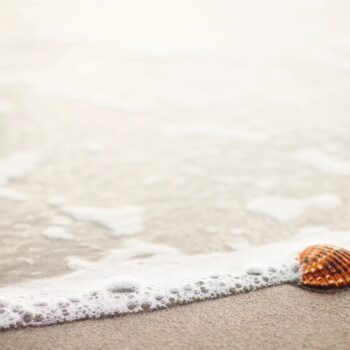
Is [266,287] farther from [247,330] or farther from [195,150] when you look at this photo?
[195,150]

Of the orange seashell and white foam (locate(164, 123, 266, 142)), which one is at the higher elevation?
white foam (locate(164, 123, 266, 142))

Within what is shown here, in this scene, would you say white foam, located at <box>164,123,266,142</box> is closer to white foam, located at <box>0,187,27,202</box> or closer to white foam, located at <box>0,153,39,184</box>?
white foam, located at <box>0,153,39,184</box>

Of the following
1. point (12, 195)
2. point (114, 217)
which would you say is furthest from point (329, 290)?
point (12, 195)

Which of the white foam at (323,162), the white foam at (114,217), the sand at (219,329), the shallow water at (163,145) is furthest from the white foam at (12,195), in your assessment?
the white foam at (323,162)

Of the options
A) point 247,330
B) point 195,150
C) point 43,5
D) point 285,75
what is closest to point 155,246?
point 247,330

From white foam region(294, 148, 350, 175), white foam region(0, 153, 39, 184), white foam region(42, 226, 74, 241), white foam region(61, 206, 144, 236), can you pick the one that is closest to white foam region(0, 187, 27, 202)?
white foam region(0, 153, 39, 184)

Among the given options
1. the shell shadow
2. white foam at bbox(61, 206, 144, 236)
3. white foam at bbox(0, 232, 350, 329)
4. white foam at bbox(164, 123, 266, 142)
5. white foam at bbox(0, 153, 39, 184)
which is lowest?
white foam at bbox(0, 232, 350, 329)

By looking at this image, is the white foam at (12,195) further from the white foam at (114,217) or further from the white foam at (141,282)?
the white foam at (141,282)
